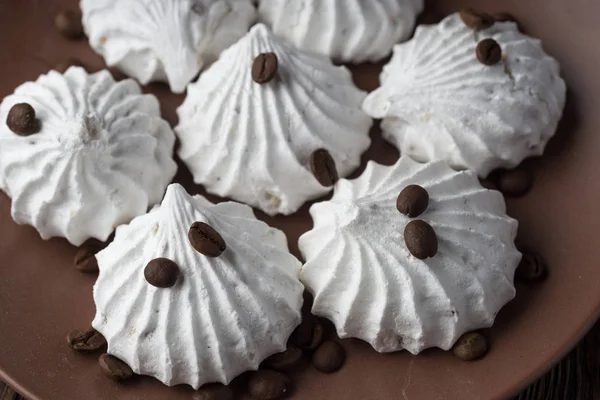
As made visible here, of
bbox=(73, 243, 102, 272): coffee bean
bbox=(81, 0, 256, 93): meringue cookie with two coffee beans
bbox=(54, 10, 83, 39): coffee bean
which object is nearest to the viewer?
bbox=(73, 243, 102, 272): coffee bean

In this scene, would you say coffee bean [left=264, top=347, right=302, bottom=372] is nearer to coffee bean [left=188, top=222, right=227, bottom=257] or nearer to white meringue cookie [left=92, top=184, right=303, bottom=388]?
white meringue cookie [left=92, top=184, right=303, bottom=388]

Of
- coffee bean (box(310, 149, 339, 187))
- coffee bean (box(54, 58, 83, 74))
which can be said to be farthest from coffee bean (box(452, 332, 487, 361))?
coffee bean (box(54, 58, 83, 74))

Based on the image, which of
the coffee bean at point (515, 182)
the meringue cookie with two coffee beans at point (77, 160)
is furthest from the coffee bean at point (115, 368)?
the coffee bean at point (515, 182)

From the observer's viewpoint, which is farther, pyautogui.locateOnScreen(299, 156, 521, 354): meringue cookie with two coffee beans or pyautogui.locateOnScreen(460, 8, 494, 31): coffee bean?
pyautogui.locateOnScreen(460, 8, 494, 31): coffee bean

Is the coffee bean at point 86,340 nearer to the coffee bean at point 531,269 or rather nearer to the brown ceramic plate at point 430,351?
the brown ceramic plate at point 430,351

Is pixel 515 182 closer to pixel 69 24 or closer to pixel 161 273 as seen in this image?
pixel 161 273

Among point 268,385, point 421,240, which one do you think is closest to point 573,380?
point 421,240
